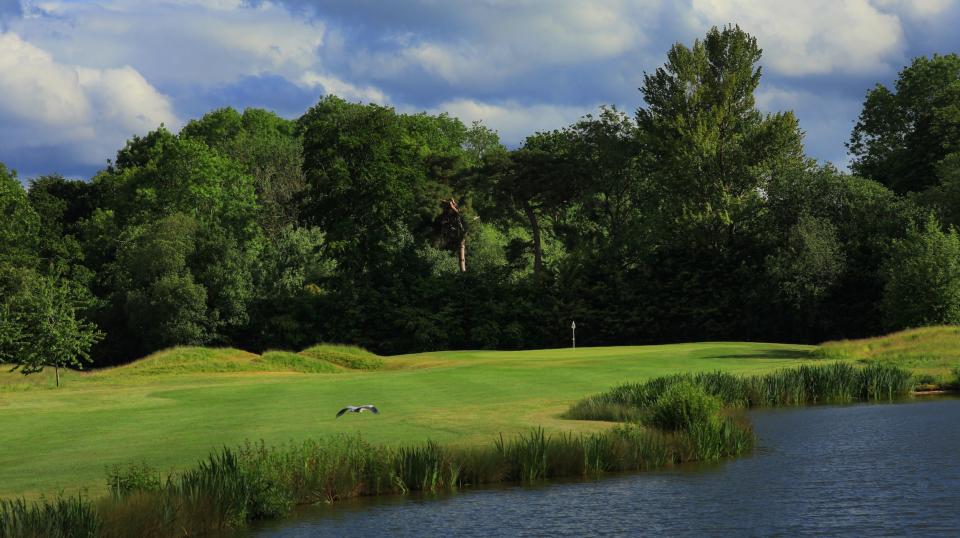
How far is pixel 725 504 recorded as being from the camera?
70.2ft

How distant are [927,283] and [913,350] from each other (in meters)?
14.4

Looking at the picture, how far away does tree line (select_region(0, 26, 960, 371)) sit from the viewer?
77688 mm

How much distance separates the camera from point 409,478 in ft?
75.5

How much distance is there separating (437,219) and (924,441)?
228 ft

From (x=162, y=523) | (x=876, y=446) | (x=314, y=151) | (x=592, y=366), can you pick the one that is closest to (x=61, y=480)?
(x=162, y=523)

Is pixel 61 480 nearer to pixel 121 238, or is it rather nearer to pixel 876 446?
pixel 876 446

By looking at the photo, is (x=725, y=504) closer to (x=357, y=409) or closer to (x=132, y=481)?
(x=132, y=481)

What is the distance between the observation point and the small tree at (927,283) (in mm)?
61656

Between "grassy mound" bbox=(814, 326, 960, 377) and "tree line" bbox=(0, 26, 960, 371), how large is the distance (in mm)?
18319

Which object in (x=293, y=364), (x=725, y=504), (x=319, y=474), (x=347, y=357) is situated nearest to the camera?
(x=725, y=504)

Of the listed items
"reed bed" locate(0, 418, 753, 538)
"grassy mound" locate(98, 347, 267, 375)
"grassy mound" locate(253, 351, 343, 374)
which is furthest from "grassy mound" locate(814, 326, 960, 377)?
"grassy mound" locate(98, 347, 267, 375)

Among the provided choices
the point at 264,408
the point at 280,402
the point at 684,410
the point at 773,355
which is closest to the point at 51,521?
the point at 264,408

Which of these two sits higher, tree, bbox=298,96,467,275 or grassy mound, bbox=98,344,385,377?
tree, bbox=298,96,467,275

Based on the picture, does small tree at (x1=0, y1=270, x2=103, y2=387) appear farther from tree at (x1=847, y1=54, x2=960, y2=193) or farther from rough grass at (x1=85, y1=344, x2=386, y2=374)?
tree at (x1=847, y1=54, x2=960, y2=193)
